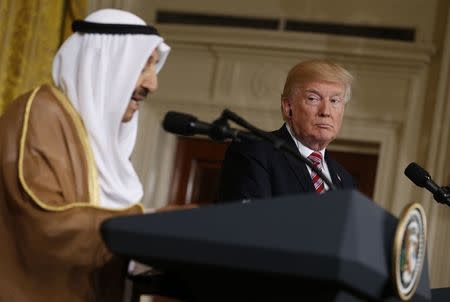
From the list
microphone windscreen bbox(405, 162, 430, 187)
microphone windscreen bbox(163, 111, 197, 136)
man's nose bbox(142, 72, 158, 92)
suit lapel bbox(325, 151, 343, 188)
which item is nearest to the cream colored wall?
suit lapel bbox(325, 151, 343, 188)

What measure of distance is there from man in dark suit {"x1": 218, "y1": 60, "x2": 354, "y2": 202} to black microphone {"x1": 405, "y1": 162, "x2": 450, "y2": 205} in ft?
1.30

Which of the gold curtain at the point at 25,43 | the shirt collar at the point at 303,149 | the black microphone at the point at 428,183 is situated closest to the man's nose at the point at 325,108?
the shirt collar at the point at 303,149

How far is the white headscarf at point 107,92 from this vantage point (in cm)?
241

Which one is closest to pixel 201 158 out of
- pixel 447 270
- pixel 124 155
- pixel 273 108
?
pixel 273 108

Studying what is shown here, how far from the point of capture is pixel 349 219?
6.00 feet

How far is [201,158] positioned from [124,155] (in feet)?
15.3

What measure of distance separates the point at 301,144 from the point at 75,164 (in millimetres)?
1221

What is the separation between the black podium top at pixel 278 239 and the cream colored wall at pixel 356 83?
4.39m

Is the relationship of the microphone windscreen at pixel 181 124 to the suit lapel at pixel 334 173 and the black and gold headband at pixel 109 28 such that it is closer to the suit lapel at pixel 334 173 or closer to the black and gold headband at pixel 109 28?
the black and gold headband at pixel 109 28

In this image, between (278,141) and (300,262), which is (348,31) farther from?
(300,262)

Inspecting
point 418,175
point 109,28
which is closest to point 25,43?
point 109,28

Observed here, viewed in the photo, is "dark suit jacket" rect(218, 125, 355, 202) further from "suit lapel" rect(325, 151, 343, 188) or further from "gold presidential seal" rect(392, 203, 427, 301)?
"gold presidential seal" rect(392, 203, 427, 301)

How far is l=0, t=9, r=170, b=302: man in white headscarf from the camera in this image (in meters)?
2.29

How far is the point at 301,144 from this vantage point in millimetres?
3408
